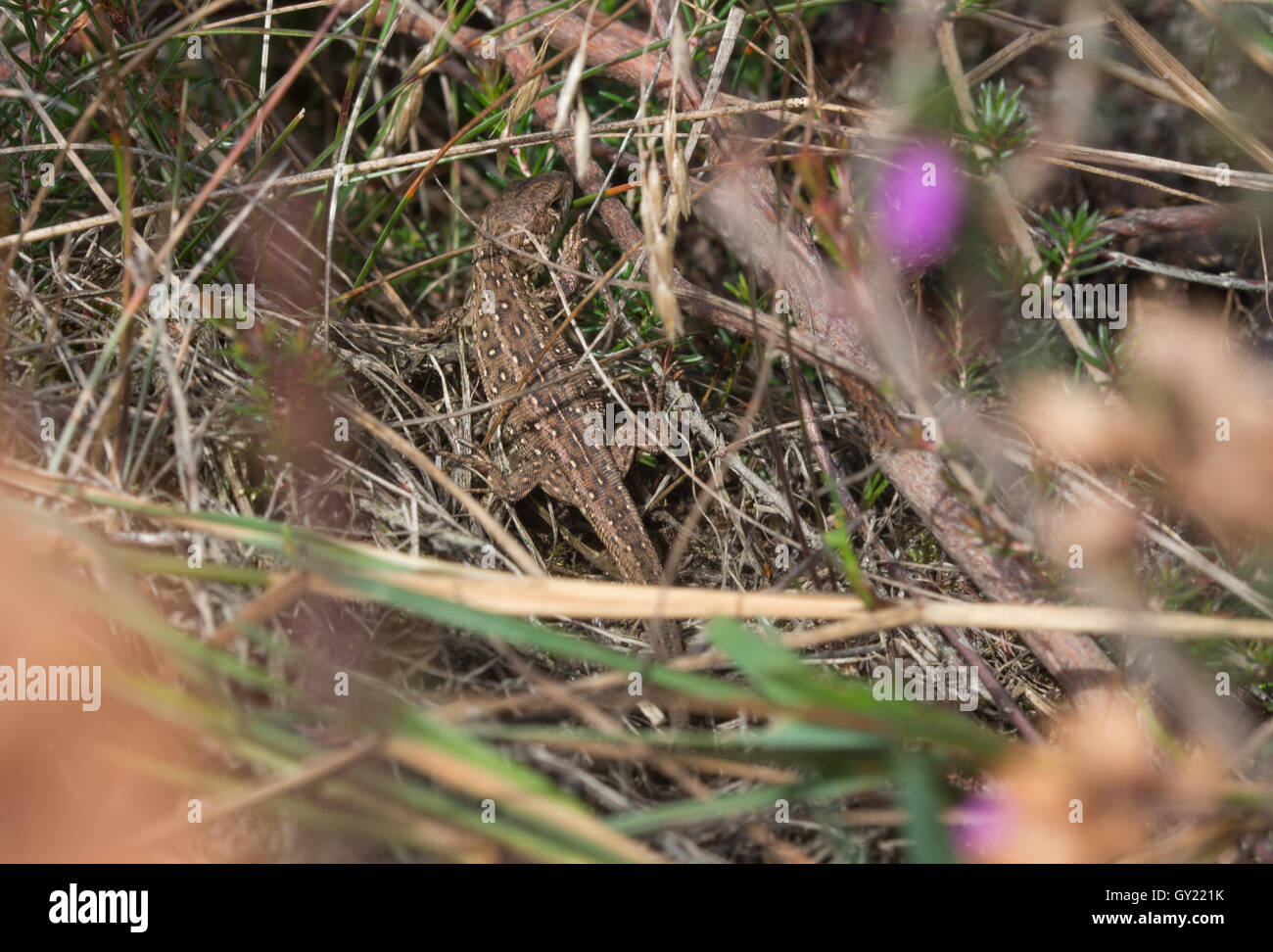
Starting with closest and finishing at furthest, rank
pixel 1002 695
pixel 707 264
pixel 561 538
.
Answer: pixel 1002 695
pixel 561 538
pixel 707 264

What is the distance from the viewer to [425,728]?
203cm

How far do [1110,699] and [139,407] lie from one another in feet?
10.7

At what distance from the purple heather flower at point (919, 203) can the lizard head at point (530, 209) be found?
152cm

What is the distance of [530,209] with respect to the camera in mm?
4344

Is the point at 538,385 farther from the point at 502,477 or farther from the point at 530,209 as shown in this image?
the point at 530,209

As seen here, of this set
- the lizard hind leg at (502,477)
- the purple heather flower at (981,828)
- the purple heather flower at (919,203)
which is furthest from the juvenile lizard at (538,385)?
the purple heather flower at (981,828)

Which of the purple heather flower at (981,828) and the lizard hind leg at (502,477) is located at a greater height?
the lizard hind leg at (502,477)

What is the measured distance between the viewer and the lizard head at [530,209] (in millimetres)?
4320

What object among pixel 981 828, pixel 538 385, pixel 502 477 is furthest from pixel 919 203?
pixel 981 828

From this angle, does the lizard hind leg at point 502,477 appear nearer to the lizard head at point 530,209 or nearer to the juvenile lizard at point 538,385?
the juvenile lizard at point 538,385

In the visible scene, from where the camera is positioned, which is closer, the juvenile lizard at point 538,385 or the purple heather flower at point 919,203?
the purple heather flower at point 919,203

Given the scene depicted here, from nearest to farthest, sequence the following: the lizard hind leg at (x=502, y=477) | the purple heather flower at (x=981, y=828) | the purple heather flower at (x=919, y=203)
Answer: the purple heather flower at (x=981, y=828), the purple heather flower at (x=919, y=203), the lizard hind leg at (x=502, y=477)
